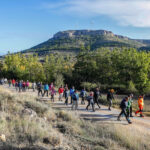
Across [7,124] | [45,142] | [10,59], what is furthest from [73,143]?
[10,59]

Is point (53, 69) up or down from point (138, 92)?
up

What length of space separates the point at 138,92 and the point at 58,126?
2918 cm

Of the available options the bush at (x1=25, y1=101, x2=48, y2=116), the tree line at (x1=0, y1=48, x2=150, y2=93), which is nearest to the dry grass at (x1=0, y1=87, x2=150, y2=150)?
the bush at (x1=25, y1=101, x2=48, y2=116)

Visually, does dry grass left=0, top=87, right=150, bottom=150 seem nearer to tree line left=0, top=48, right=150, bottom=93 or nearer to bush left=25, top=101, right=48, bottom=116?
bush left=25, top=101, right=48, bottom=116

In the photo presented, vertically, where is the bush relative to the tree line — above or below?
below

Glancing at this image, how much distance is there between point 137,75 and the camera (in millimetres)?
36844

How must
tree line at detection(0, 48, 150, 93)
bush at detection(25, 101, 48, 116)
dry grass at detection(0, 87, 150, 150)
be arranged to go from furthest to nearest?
tree line at detection(0, 48, 150, 93) < bush at detection(25, 101, 48, 116) < dry grass at detection(0, 87, 150, 150)

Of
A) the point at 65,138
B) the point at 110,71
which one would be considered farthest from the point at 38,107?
the point at 110,71

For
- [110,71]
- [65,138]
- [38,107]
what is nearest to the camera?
[65,138]

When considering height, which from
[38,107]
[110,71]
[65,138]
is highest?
[110,71]

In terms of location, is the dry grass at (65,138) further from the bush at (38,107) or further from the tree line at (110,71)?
the tree line at (110,71)

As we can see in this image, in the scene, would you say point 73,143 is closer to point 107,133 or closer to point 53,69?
point 107,133

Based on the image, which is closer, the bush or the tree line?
the bush

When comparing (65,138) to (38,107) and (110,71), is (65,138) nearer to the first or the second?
(38,107)
